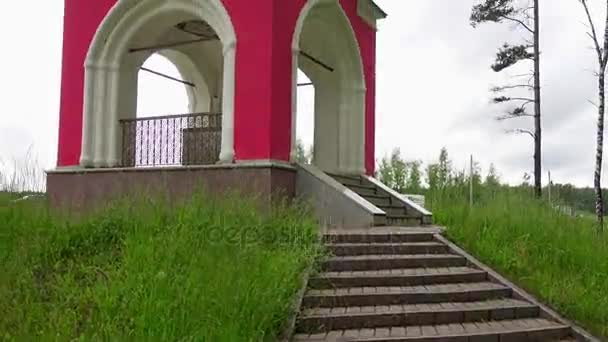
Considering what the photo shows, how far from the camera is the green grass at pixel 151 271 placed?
394 centimetres

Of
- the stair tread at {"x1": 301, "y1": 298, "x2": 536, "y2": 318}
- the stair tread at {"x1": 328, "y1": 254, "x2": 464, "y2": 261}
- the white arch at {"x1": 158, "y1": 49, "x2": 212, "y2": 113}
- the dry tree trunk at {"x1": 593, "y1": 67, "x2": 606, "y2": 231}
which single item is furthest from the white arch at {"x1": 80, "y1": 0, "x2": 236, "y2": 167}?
the dry tree trunk at {"x1": 593, "y1": 67, "x2": 606, "y2": 231}

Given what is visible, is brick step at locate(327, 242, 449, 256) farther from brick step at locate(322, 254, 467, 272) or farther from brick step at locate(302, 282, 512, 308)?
brick step at locate(302, 282, 512, 308)

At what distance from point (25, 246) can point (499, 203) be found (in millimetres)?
7064

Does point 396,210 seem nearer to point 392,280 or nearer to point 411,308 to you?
point 392,280

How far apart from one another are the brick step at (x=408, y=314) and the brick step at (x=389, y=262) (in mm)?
879

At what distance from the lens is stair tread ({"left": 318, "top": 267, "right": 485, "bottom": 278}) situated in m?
5.83

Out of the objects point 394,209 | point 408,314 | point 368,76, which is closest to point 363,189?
point 394,209

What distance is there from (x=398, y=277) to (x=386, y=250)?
0.87m

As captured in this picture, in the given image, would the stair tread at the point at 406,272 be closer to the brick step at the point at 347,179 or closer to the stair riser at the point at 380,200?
the stair riser at the point at 380,200

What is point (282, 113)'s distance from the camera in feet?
29.6

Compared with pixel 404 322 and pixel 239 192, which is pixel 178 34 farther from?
pixel 404 322

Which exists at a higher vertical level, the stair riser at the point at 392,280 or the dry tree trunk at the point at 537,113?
the dry tree trunk at the point at 537,113

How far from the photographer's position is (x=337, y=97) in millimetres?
11664

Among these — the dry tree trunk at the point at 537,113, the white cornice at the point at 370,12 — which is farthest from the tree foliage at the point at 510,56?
the white cornice at the point at 370,12
